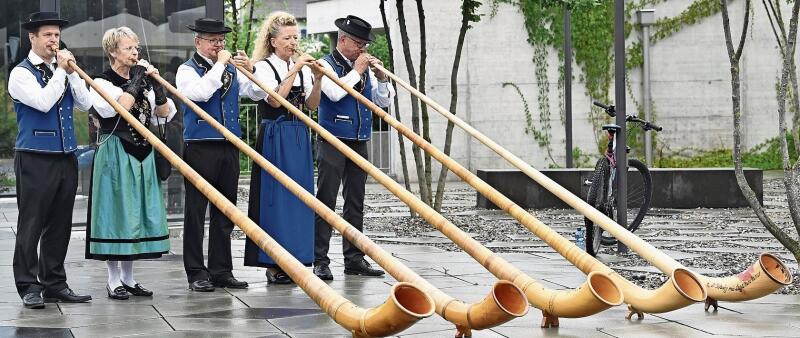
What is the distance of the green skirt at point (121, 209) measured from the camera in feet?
27.3

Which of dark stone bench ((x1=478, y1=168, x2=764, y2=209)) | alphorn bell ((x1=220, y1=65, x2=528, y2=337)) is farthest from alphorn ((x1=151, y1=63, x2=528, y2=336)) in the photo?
dark stone bench ((x1=478, y1=168, x2=764, y2=209))

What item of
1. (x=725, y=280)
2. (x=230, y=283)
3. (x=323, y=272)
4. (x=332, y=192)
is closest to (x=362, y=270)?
(x=323, y=272)

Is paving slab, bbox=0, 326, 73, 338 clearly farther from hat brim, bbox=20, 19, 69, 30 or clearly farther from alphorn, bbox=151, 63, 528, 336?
hat brim, bbox=20, 19, 69, 30

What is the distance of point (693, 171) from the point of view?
17.1 metres

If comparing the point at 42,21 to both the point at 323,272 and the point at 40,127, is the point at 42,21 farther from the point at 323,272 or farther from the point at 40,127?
the point at 323,272

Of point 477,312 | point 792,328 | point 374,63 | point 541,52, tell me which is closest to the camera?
point 477,312

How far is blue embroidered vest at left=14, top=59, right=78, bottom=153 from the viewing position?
805 centimetres

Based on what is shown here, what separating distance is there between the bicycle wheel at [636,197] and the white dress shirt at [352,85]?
2.57m

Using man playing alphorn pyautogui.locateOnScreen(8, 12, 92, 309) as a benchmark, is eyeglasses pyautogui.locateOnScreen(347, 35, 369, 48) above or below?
above

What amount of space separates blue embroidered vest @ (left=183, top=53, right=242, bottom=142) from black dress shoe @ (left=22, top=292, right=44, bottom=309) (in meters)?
1.47

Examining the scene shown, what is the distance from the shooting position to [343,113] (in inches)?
376

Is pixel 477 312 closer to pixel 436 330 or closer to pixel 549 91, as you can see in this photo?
pixel 436 330

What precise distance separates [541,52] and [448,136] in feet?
38.5

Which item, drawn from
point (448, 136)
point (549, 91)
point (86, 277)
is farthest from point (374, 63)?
point (549, 91)
